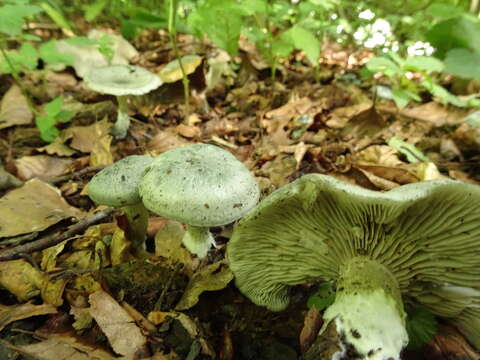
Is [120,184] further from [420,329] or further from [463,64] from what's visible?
[463,64]

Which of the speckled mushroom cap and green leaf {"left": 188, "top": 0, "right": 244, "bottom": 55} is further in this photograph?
green leaf {"left": 188, "top": 0, "right": 244, "bottom": 55}

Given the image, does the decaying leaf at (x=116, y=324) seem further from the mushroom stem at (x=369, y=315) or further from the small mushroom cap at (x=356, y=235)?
the mushroom stem at (x=369, y=315)

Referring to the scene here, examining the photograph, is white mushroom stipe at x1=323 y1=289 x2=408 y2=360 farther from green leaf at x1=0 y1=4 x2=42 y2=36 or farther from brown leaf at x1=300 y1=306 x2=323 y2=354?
green leaf at x1=0 y1=4 x2=42 y2=36

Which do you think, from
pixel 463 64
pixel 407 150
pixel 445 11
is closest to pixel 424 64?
pixel 463 64

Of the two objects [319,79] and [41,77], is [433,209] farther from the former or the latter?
[41,77]

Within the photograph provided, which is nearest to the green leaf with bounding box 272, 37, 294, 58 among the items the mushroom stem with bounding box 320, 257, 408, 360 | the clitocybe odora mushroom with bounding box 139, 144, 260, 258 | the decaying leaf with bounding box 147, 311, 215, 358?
the clitocybe odora mushroom with bounding box 139, 144, 260, 258

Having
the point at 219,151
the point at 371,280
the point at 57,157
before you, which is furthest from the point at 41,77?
the point at 371,280

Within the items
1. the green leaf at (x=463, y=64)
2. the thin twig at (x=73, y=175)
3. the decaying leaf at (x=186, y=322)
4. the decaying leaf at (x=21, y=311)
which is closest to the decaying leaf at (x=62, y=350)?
the decaying leaf at (x=21, y=311)
